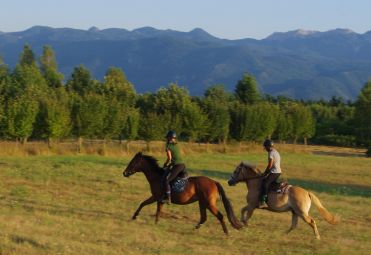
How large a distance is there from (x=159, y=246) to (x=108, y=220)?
3.67 meters

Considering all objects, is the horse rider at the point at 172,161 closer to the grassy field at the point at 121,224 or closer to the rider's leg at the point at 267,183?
the grassy field at the point at 121,224

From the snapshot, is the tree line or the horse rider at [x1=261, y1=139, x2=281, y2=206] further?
the tree line

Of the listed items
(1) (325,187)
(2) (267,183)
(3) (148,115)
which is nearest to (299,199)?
(2) (267,183)

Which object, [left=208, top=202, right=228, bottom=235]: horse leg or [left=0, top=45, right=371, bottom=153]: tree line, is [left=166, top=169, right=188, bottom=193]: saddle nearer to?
[left=208, top=202, right=228, bottom=235]: horse leg

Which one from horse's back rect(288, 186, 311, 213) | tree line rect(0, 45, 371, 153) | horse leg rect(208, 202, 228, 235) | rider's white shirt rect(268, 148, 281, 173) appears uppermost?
tree line rect(0, 45, 371, 153)

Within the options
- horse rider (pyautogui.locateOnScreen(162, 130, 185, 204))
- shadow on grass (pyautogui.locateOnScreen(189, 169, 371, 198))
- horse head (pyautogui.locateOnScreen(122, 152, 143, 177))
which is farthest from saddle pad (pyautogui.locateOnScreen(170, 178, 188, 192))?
shadow on grass (pyautogui.locateOnScreen(189, 169, 371, 198))

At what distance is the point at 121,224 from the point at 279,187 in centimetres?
457

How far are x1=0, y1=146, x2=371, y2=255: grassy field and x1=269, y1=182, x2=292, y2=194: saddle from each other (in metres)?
1.24

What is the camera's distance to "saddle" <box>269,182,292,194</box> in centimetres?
1617

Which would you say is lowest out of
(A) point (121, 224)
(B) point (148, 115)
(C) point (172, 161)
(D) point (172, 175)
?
(A) point (121, 224)

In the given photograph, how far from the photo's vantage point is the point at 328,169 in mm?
47844

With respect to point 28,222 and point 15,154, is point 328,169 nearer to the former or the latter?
point 15,154

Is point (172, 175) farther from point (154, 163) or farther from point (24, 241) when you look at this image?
point (24, 241)

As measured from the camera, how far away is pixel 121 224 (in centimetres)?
1612
